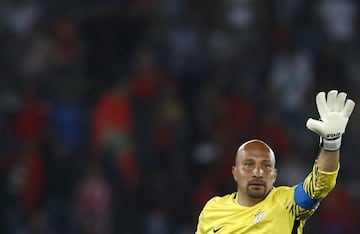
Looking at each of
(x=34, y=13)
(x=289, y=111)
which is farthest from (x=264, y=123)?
(x=34, y=13)

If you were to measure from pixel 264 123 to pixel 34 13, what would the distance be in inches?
147

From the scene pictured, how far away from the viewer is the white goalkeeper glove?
787 cm

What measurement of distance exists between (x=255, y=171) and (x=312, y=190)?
58 cm

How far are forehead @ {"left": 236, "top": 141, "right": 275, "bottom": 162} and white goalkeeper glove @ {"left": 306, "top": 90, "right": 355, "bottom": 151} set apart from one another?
656 mm

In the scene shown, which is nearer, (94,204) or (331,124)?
(331,124)

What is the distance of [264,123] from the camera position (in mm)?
14711

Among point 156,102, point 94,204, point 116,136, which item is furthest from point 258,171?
point 156,102

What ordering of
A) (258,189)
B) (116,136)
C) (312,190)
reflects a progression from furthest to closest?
1. (116,136)
2. (258,189)
3. (312,190)

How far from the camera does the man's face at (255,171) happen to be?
845cm

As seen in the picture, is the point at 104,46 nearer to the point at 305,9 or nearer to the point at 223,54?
the point at 223,54

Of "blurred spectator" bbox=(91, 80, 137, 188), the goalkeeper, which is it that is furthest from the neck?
"blurred spectator" bbox=(91, 80, 137, 188)

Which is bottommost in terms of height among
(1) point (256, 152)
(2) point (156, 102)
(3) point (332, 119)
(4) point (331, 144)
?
(4) point (331, 144)

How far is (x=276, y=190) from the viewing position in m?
8.41

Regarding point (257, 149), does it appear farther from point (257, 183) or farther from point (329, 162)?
point (329, 162)
